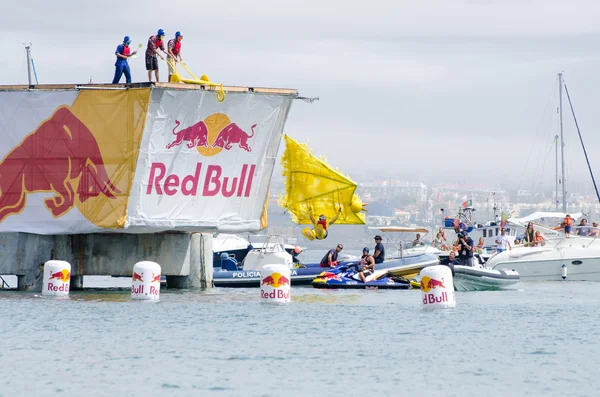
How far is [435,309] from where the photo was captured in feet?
105

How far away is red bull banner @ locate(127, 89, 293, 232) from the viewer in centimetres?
3747

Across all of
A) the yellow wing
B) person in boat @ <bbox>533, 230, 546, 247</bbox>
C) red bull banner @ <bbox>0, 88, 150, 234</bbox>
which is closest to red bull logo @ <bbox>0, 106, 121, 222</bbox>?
red bull banner @ <bbox>0, 88, 150, 234</bbox>

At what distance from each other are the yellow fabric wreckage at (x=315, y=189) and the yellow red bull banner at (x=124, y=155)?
7.71 meters

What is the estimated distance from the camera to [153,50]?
37938mm

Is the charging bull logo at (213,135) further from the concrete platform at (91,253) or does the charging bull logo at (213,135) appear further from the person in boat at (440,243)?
the person in boat at (440,243)

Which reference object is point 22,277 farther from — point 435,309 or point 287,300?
point 435,309

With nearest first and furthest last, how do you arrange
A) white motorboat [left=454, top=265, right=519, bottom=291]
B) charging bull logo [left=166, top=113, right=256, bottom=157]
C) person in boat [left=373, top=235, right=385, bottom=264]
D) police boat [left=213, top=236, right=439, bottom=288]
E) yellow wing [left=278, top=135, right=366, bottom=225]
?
charging bull logo [left=166, top=113, right=256, bottom=157] < white motorboat [left=454, top=265, right=519, bottom=291] < person in boat [left=373, top=235, right=385, bottom=264] < police boat [left=213, top=236, right=439, bottom=288] < yellow wing [left=278, top=135, right=366, bottom=225]

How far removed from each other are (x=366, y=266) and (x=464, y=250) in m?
3.46

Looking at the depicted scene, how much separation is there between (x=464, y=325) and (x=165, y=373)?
31.3 feet

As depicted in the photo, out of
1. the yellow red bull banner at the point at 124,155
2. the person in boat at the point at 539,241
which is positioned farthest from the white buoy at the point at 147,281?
the person in boat at the point at 539,241

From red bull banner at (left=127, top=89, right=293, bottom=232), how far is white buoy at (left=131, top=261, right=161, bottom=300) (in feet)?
9.67

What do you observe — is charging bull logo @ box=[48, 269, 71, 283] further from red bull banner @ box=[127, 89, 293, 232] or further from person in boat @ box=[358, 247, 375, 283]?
person in boat @ box=[358, 247, 375, 283]

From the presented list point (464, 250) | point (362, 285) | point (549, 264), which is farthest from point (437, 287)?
point (549, 264)

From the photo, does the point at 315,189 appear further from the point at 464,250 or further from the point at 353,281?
the point at 464,250
